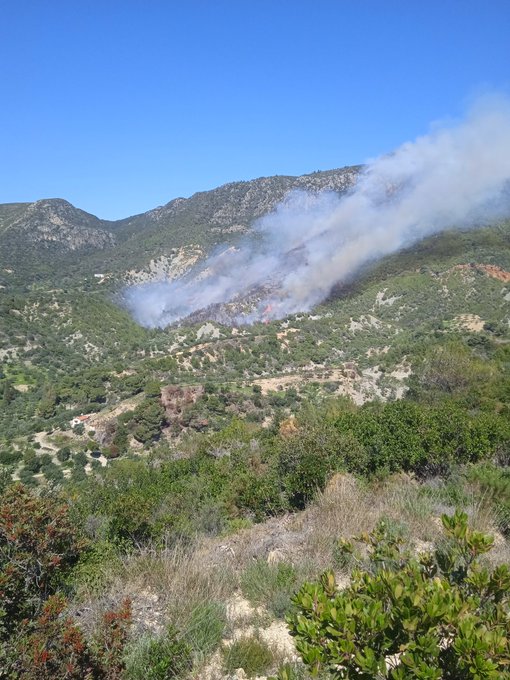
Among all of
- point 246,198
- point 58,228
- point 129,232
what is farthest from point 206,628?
point 129,232

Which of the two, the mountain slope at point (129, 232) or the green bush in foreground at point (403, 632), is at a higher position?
the mountain slope at point (129, 232)

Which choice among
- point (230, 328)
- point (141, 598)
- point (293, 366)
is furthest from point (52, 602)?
point (230, 328)

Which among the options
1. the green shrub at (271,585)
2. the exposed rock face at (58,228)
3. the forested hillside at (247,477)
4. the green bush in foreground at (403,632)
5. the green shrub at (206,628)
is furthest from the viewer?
the exposed rock face at (58,228)

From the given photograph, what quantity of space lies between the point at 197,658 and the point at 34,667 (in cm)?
136

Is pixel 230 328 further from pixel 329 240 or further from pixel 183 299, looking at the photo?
pixel 329 240

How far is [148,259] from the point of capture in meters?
125

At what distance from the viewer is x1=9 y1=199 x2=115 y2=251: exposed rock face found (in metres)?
135

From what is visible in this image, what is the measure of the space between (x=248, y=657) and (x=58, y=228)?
521 ft

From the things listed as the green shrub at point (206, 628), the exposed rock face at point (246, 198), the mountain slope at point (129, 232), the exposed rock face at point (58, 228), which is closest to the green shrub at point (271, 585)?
the green shrub at point (206, 628)

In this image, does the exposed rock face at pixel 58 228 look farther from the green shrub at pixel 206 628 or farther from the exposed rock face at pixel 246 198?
the green shrub at pixel 206 628

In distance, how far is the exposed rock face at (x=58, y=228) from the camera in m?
135

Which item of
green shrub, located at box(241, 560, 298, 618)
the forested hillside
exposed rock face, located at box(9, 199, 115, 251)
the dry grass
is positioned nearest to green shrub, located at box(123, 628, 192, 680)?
the forested hillside

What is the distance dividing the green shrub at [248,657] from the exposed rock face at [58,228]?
14607 centimetres

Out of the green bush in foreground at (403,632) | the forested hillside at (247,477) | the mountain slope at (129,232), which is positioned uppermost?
the mountain slope at (129,232)
